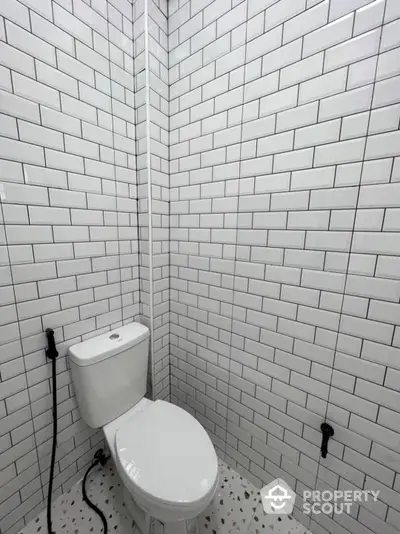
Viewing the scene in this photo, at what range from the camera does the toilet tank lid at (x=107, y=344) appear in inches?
37.8

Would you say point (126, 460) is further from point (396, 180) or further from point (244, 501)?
point (396, 180)

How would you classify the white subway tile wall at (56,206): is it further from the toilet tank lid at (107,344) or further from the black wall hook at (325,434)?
the black wall hook at (325,434)

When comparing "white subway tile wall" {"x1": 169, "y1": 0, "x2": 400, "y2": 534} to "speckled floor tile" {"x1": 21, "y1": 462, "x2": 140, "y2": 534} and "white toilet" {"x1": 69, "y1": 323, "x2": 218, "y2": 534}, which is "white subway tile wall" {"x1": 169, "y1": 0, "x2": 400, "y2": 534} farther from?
"speckled floor tile" {"x1": 21, "y1": 462, "x2": 140, "y2": 534}

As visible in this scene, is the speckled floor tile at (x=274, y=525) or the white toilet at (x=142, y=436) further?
the speckled floor tile at (x=274, y=525)

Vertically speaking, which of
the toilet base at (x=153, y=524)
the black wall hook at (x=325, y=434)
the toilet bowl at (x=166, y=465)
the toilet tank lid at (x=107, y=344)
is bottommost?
the toilet base at (x=153, y=524)

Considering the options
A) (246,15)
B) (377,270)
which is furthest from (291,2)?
(377,270)

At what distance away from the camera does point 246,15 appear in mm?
895

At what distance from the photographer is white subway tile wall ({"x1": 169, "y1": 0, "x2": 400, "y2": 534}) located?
27.8 inches

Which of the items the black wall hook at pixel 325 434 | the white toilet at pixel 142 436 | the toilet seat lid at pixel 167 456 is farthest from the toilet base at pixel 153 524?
the black wall hook at pixel 325 434

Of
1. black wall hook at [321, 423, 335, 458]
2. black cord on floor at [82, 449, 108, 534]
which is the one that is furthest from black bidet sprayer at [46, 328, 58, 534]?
black wall hook at [321, 423, 335, 458]

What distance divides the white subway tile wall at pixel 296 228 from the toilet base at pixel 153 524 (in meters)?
0.41

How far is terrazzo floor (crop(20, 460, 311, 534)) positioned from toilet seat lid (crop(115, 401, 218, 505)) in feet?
1.57

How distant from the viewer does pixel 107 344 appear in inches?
41.3

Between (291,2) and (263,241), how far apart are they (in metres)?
0.88
